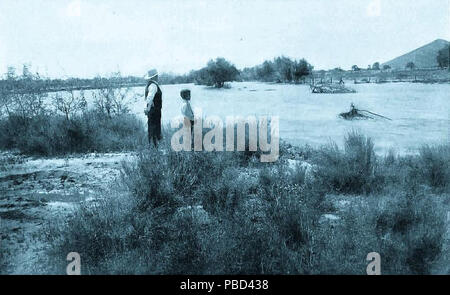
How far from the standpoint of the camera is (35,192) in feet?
20.3

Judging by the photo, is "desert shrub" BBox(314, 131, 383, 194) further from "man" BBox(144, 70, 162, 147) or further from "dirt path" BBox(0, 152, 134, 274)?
"dirt path" BBox(0, 152, 134, 274)

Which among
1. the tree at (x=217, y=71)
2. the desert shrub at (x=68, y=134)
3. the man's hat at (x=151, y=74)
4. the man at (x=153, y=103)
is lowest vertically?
the desert shrub at (x=68, y=134)

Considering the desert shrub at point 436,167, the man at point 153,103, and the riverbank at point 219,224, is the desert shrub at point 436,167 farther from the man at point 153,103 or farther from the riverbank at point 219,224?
the man at point 153,103

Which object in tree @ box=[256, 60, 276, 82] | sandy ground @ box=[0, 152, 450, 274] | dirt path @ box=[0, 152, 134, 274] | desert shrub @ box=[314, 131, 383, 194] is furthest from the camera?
tree @ box=[256, 60, 276, 82]

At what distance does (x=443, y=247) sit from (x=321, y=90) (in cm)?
2950

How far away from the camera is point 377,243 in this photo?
12.4 ft

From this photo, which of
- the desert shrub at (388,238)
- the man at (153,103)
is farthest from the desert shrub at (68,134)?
the desert shrub at (388,238)

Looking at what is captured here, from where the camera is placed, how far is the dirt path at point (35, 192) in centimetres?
403

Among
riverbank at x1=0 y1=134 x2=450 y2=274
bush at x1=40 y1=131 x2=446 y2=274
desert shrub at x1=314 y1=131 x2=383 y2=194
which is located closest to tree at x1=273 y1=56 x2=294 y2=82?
desert shrub at x1=314 y1=131 x2=383 y2=194

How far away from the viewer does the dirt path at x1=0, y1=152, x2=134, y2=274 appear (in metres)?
4.03

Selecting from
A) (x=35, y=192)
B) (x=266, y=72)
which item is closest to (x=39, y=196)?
(x=35, y=192)

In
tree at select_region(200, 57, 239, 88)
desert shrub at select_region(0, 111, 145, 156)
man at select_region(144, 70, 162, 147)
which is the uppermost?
tree at select_region(200, 57, 239, 88)

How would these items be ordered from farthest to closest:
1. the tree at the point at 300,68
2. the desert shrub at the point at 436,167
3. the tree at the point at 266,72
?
the tree at the point at 266,72 → the tree at the point at 300,68 → the desert shrub at the point at 436,167
